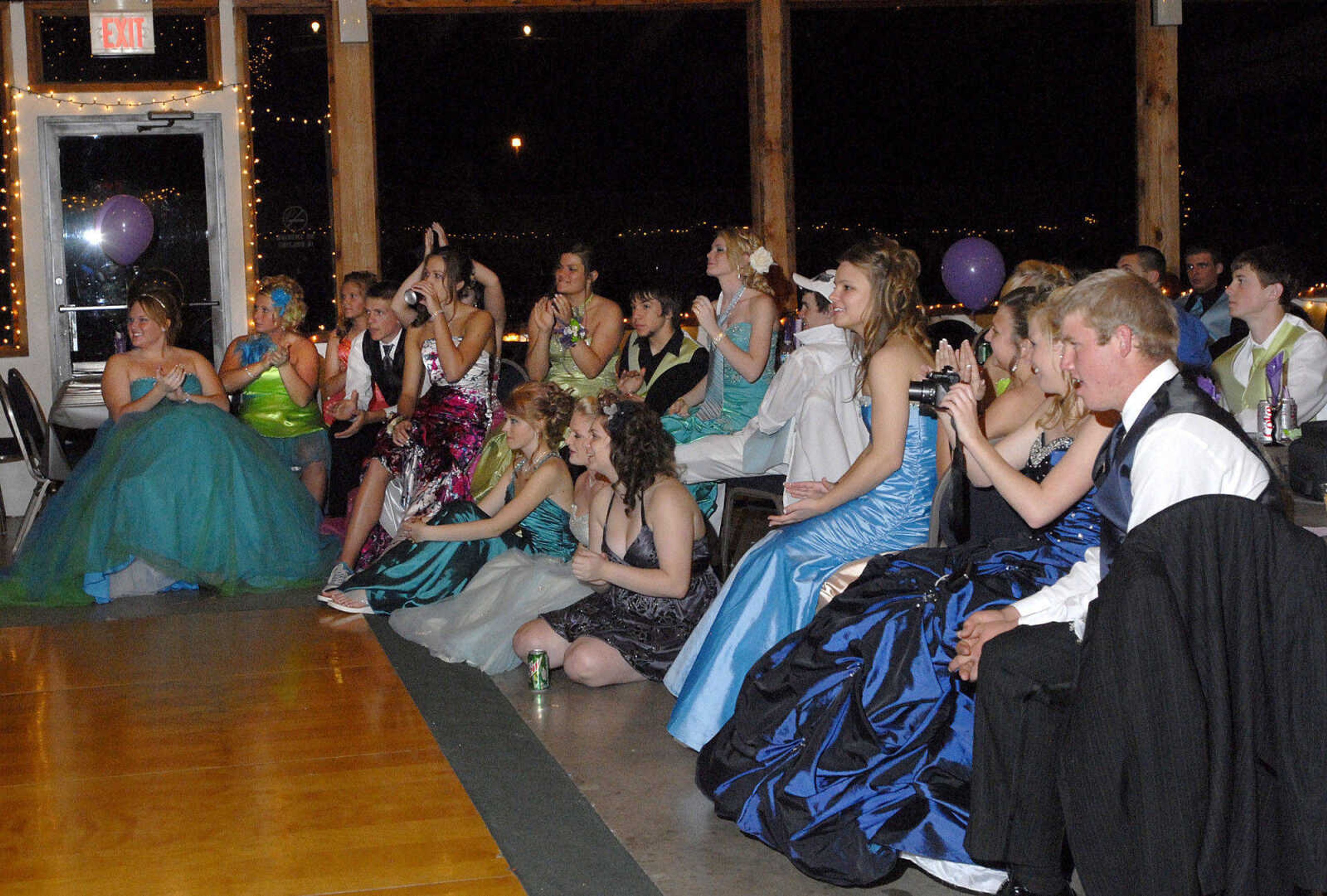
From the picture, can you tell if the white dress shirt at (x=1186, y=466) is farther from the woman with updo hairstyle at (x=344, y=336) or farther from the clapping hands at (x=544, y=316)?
the woman with updo hairstyle at (x=344, y=336)

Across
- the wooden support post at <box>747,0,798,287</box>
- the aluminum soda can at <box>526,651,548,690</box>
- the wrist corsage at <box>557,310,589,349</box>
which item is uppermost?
the wooden support post at <box>747,0,798,287</box>

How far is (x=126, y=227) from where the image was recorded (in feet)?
25.0

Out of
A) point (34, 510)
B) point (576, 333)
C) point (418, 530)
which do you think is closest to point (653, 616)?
point (418, 530)

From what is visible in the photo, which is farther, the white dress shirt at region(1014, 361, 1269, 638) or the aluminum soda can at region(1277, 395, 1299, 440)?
the aluminum soda can at region(1277, 395, 1299, 440)

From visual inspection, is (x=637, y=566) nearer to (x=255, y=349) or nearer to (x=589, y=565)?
(x=589, y=565)

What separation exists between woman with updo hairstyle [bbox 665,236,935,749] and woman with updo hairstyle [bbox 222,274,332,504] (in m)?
3.50

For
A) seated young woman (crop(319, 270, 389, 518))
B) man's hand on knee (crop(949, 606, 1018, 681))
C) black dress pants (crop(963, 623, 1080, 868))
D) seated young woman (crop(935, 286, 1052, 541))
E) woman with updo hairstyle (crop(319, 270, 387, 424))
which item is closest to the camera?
black dress pants (crop(963, 623, 1080, 868))

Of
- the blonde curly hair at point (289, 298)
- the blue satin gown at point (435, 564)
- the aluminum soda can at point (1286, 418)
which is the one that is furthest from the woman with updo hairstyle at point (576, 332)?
the aluminum soda can at point (1286, 418)

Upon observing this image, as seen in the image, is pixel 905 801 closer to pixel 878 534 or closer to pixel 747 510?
pixel 878 534

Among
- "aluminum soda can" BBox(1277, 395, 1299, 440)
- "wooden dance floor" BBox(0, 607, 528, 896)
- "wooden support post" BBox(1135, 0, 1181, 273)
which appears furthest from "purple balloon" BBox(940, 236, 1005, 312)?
"wooden dance floor" BBox(0, 607, 528, 896)

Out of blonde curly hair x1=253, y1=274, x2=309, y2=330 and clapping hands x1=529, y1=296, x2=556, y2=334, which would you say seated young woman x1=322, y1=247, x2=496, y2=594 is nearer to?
clapping hands x1=529, y1=296, x2=556, y2=334

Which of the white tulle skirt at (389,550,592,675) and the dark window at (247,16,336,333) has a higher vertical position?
the dark window at (247,16,336,333)

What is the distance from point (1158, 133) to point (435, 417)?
16.4ft

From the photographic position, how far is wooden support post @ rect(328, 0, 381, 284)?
768cm
